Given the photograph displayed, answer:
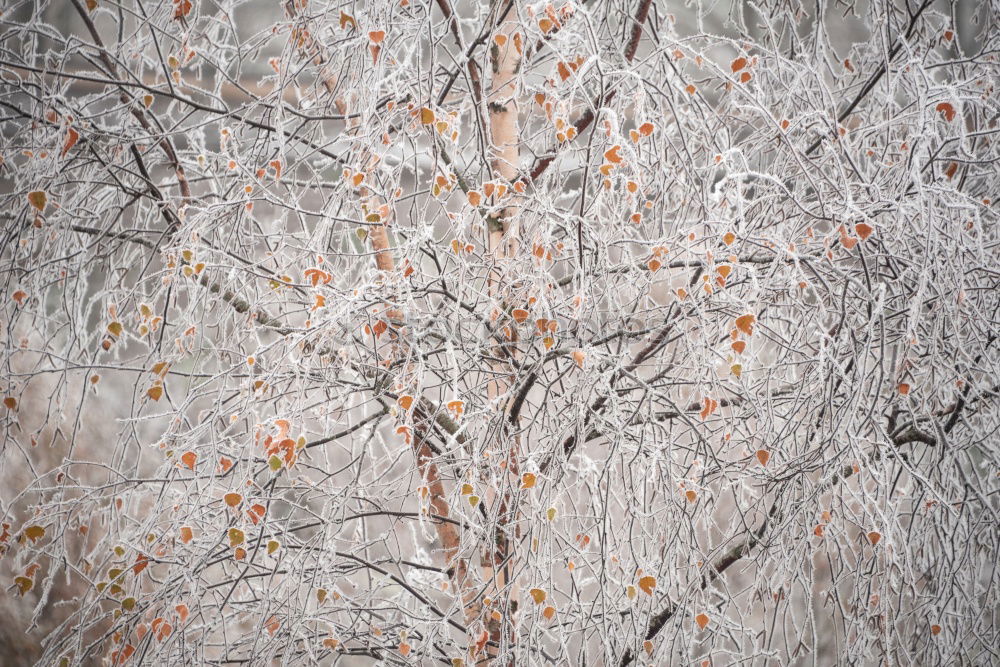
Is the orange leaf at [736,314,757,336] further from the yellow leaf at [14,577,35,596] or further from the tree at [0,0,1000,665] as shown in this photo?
the yellow leaf at [14,577,35,596]

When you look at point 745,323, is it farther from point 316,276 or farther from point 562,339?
point 316,276

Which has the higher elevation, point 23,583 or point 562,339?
point 562,339

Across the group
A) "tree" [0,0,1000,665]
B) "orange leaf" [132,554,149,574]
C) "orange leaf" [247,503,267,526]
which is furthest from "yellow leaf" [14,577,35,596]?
"orange leaf" [247,503,267,526]

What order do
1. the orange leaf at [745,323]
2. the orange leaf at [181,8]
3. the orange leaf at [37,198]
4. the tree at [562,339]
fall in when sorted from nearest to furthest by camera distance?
the orange leaf at [745,323] < the tree at [562,339] < the orange leaf at [37,198] < the orange leaf at [181,8]

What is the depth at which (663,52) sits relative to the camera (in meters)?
1.52

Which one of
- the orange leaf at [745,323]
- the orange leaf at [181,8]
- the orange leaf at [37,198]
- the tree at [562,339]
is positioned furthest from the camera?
the orange leaf at [181,8]

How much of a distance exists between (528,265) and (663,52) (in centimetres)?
57

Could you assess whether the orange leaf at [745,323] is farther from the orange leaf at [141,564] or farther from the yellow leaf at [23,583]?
the yellow leaf at [23,583]

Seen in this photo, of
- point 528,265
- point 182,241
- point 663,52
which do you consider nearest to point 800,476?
point 528,265

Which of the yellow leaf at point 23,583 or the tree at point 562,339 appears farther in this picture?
the yellow leaf at point 23,583

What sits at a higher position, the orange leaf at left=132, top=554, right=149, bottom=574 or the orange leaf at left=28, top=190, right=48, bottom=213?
the orange leaf at left=28, top=190, right=48, bottom=213

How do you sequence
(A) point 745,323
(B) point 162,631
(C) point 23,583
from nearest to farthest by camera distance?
(A) point 745,323
(B) point 162,631
(C) point 23,583

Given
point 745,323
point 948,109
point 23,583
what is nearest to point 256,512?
point 23,583

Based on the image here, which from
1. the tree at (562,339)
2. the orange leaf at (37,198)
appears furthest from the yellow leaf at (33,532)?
the orange leaf at (37,198)
